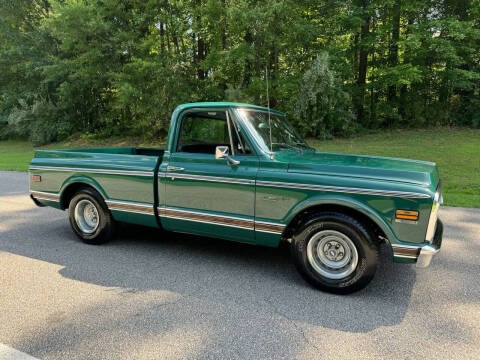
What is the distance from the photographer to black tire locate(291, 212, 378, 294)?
133 inches

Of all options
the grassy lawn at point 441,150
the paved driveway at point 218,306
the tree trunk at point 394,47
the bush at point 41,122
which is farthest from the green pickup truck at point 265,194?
→ the bush at point 41,122

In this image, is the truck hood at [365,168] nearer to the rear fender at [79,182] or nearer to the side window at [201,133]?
the side window at [201,133]

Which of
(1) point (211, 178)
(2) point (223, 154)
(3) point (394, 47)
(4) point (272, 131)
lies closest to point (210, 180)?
(1) point (211, 178)

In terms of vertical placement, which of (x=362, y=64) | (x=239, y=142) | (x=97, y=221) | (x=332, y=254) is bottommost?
(x=97, y=221)

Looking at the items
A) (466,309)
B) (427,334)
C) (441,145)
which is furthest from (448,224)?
(441,145)

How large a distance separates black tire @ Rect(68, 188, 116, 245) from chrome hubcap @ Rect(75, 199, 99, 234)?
23 millimetres

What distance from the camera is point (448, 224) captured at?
19.5 ft

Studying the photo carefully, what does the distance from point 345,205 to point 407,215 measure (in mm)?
552

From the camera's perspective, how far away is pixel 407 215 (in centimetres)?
317

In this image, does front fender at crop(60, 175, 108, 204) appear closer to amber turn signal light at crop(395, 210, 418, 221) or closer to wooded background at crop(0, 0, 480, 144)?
amber turn signal light at crop(395, 210, 418, 221)

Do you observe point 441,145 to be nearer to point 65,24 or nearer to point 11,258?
point 11,258

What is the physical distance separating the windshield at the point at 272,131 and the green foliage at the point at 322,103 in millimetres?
12999

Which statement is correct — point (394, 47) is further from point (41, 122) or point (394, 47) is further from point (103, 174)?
point (41, 122)

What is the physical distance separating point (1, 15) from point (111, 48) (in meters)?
16.8
